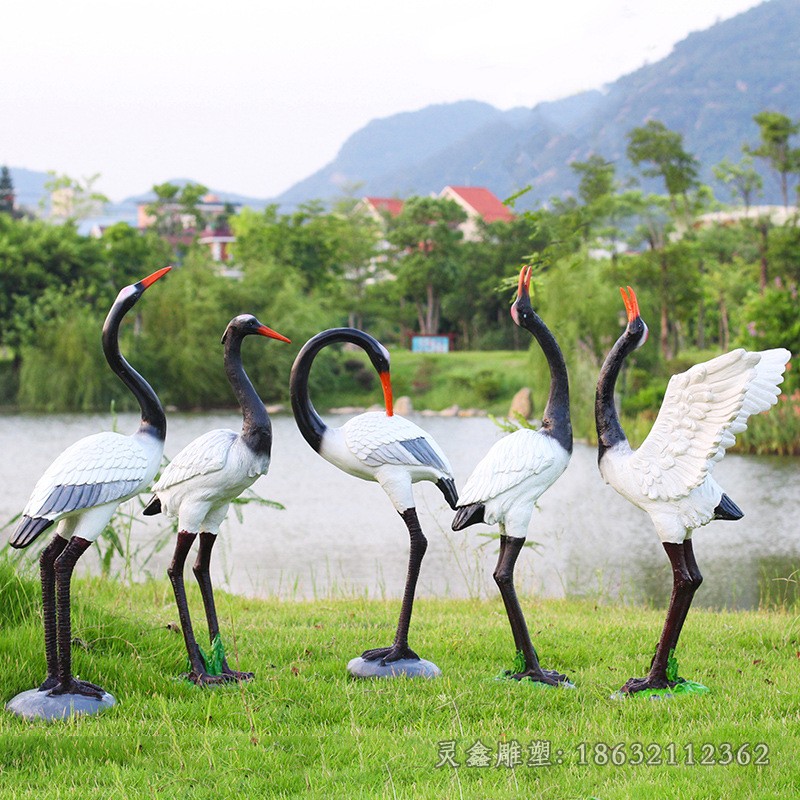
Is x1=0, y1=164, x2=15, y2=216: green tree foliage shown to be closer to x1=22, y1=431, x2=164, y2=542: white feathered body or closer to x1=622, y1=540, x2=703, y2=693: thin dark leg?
x1=22, y1=431, x2=164, y2=542: white feathered body

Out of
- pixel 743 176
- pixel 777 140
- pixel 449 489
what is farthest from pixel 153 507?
pixel 743 176

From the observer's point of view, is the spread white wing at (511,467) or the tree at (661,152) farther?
the tree at (661,152)

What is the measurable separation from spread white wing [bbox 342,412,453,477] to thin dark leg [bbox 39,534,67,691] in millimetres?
1418

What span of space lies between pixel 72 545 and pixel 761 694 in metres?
3.05

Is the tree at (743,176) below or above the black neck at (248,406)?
above

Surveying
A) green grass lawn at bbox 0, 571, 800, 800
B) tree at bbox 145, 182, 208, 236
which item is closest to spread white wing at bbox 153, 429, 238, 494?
green grass lawn at bbox 0, 571, 800, 800

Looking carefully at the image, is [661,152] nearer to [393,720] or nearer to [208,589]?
[208,589]

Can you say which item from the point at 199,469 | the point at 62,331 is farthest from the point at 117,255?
the point at 199,469

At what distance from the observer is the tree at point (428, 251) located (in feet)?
116

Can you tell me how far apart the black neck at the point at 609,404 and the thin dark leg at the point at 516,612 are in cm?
59

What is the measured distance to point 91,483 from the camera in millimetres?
4266

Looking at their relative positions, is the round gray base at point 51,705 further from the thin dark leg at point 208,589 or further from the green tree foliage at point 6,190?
the green tree foliage at point 6,190

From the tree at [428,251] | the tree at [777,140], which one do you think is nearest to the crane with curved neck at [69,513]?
the tree at [777,140]

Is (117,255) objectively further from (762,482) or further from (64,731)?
(64,731)
